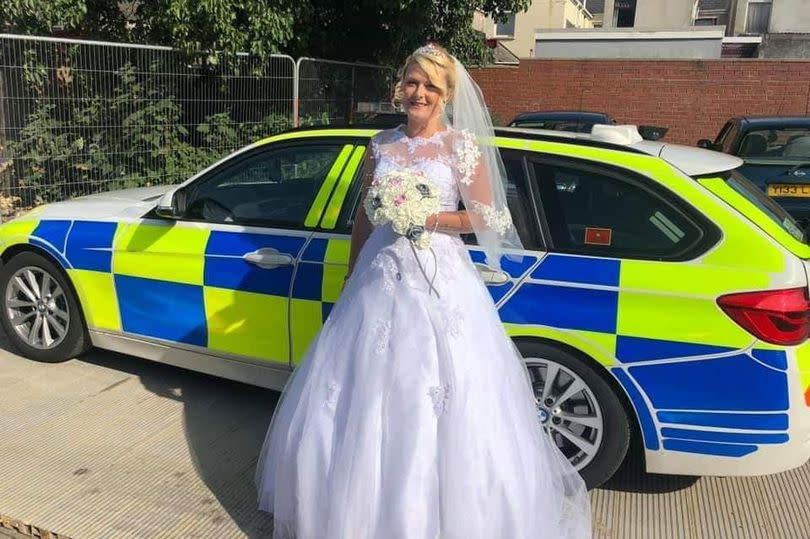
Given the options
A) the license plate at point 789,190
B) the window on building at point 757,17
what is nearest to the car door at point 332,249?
the license plate at point 789,190

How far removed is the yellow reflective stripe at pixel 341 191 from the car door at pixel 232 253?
0.04 metres

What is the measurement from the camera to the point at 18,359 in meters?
4.33

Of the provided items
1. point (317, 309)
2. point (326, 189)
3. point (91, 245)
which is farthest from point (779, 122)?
point (91, 245)

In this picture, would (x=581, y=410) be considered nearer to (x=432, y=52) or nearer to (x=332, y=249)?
(x=332, y=249)

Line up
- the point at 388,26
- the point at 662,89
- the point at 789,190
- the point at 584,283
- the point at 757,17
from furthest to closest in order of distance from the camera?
1. the point at 757,17
2. the point at 662,89
3. the point at 388,26
4. the point at 789,190
5. the point at 584,283

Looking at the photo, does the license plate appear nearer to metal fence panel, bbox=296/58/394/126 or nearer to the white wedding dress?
metal fence panel, bbox=296/58/394/126

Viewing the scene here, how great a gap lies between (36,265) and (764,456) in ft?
12.6

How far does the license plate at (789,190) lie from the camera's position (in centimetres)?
664

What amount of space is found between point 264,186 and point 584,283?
1.80 meters

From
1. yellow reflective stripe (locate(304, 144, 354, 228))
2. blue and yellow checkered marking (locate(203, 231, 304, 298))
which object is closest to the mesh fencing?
blue and yellow checkered marking (locate(203, 231, 304, 298))

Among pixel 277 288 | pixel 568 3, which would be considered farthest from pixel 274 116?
pixel 568 3

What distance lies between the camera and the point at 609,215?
2902 mm

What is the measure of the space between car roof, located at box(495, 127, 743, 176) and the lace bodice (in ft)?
2.40

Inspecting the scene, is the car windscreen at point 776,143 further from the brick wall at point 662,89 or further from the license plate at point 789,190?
the brick wall at point 662,89
